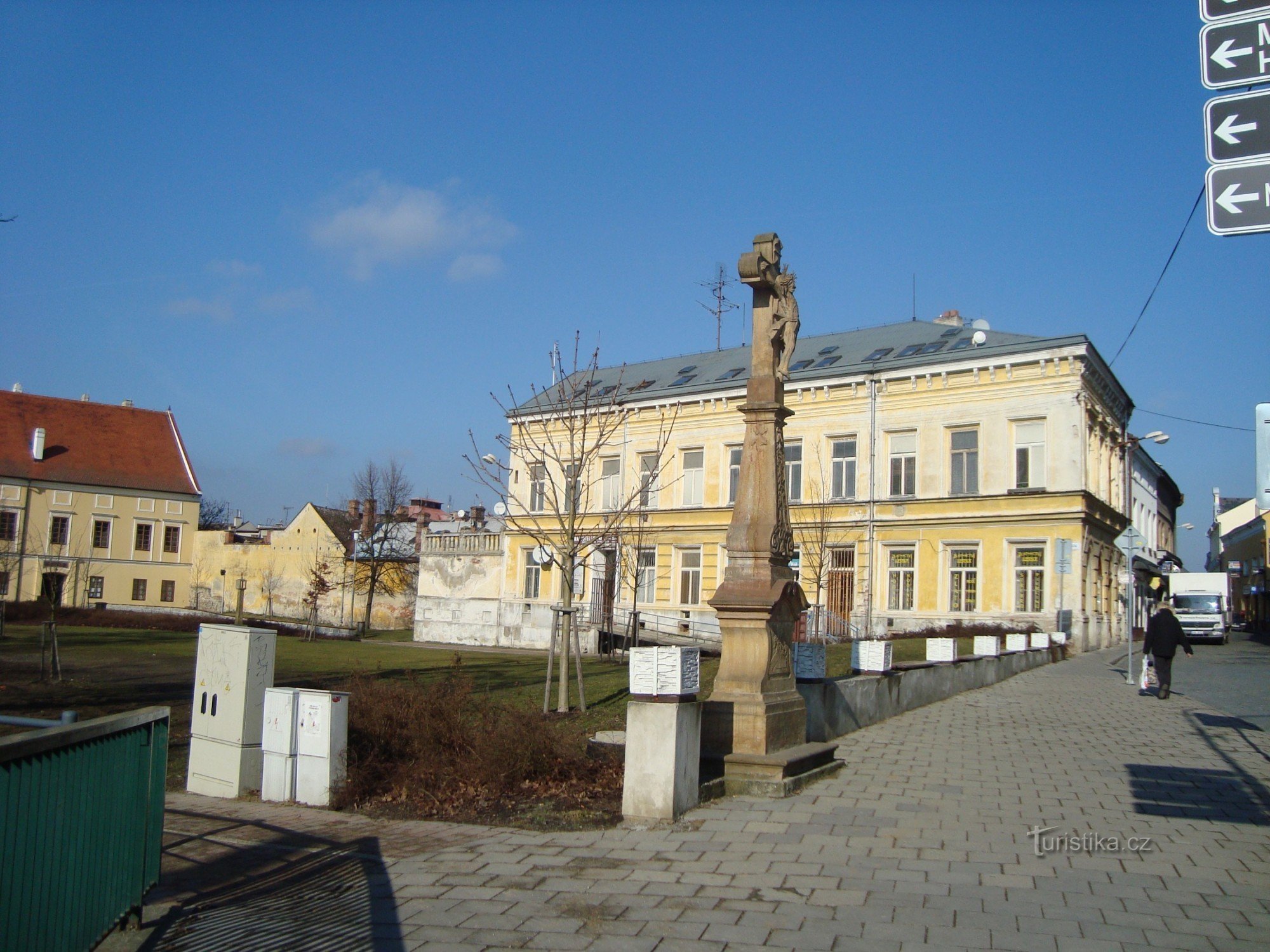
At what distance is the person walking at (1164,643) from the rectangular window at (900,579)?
18.0m

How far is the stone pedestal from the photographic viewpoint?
7719 mm

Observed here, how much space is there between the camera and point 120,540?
64688mm

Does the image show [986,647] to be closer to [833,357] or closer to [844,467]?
[844,467]

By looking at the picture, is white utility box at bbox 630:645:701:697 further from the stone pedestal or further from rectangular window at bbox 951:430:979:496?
rectangular window at bbox 951:430:979:496

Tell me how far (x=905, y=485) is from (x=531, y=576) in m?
17.1

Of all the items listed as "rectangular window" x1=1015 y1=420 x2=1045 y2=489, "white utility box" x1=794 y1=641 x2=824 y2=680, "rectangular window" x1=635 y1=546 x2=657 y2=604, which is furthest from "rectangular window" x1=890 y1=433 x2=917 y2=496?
"white utility box" x1=794 y1=641 x2=824 y2=680

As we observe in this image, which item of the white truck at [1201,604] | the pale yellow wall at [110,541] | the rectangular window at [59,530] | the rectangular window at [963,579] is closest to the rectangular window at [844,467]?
the rectangular window at [963,579]

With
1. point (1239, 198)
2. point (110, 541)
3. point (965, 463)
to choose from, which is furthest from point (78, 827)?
point (110, 541)

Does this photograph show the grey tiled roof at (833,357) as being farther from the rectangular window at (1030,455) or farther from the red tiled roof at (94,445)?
the red tiled roof at (94,445)

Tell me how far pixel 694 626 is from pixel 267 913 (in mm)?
33501

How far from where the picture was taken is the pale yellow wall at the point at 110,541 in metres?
60.8

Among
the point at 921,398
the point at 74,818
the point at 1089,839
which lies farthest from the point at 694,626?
the point at 74,818

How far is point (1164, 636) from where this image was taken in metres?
17.7

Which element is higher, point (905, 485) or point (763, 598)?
point (905, 485)
